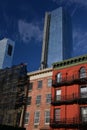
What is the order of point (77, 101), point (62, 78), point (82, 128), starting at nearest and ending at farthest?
point (82, 128)
point (77, 101)
point (62, 78)

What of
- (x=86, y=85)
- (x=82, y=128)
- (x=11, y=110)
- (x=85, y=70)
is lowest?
(x=82, y=128)

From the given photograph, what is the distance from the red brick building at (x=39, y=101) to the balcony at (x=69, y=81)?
295 centimetres

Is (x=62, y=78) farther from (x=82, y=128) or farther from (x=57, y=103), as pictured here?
(x=82, y=128)

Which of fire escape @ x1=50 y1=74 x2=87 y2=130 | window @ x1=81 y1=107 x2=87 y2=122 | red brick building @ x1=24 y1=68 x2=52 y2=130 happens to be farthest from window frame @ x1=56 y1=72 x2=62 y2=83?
window @ x1=81 y1=107 x2=87 y2=122

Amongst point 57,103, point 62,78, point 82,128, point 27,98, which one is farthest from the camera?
point 27,98

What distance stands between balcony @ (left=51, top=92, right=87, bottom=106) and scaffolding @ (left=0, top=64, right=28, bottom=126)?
889cm

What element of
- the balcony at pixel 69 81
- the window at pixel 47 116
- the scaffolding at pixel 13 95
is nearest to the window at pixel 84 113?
the balcony at pixel 69 81

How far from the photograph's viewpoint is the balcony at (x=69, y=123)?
3417 cm

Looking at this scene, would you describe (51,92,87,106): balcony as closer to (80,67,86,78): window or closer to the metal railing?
Result: the metal railing

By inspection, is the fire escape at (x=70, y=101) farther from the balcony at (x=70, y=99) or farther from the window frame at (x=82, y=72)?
the window frame at (x=82, y=72)

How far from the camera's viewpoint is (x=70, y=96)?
1511 inches

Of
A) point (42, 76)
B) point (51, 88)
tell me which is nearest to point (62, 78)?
point (51, 88)

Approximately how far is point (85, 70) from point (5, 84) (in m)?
21.2

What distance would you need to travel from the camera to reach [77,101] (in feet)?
119
